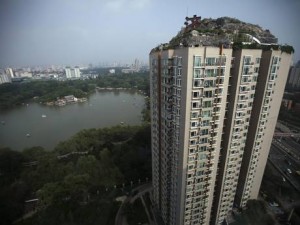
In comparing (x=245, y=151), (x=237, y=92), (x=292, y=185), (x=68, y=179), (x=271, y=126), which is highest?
(x=237, y=92)

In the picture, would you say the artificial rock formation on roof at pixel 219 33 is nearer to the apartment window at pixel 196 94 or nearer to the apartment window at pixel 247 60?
the apartment window at pixel 247 60

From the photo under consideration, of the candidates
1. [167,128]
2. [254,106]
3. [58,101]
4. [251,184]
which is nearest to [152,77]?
[167,128]

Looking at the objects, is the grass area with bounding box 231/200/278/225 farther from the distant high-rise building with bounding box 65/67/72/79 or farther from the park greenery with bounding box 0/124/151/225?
the distant high-rise building with bounding box 65/67/72/79

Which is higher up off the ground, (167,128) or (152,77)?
(152,77)

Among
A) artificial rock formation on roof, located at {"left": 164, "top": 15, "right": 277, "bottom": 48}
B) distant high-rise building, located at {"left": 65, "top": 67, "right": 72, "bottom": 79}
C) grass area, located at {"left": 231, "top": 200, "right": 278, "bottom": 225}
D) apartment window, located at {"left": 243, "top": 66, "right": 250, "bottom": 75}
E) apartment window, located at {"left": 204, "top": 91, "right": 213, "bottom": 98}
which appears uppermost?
artificial rock formation on roof, located at {"left": 164, "top": 15, "right": 277, "bottom": 48}

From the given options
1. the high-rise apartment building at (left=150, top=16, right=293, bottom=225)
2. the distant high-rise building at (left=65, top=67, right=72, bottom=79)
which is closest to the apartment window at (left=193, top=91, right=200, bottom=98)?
the high-rise apartment building at (left=150, top=16, right=293, bottom=225)

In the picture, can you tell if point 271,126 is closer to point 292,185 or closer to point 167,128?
point 167,128

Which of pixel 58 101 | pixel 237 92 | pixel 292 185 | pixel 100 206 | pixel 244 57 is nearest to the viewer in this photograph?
pixel 244 57

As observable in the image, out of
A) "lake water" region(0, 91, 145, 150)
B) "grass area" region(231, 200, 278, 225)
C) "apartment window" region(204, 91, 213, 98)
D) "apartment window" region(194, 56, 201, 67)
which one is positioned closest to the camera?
"apartment window" region(194, 56, 201, 67)
